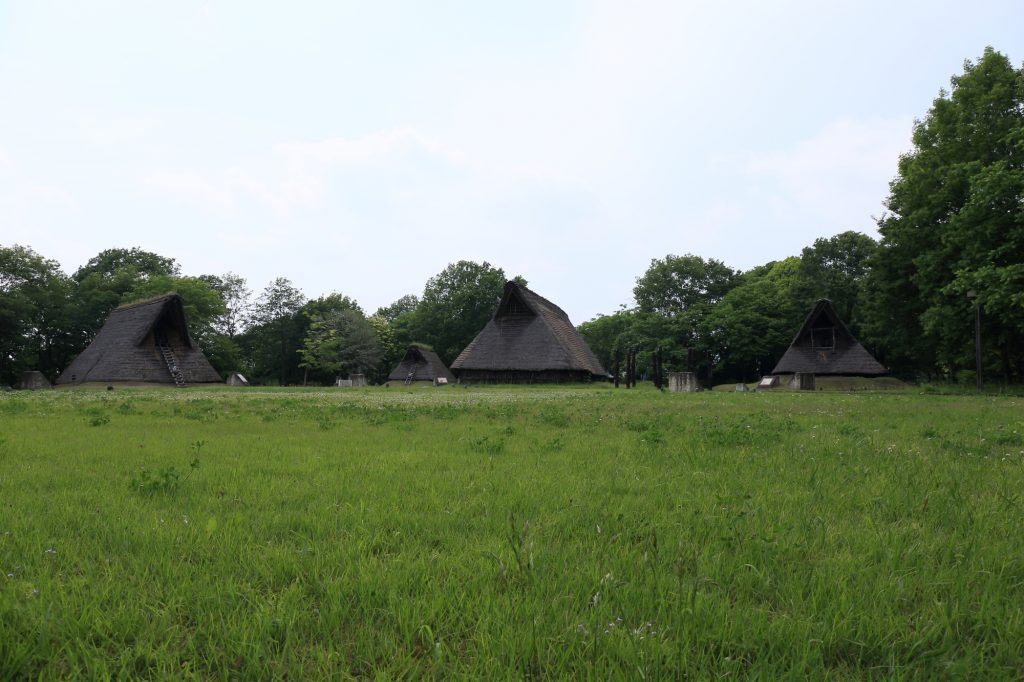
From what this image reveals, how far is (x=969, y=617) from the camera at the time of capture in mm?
2111

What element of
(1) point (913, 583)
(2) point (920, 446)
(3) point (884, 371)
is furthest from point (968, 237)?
(1) point (913, 583)

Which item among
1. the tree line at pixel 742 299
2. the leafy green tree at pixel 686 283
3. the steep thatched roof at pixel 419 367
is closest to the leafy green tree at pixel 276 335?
the tree line at pixel 742 299

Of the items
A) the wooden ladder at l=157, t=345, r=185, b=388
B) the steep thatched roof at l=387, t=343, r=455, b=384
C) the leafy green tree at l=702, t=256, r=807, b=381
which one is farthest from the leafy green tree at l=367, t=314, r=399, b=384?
the leafy green tree at l=702, t=256, r=807, b=381

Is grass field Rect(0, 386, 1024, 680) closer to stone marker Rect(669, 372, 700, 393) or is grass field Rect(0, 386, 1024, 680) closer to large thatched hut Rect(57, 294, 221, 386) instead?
stone marker Rect(669, 372, 700, 393)

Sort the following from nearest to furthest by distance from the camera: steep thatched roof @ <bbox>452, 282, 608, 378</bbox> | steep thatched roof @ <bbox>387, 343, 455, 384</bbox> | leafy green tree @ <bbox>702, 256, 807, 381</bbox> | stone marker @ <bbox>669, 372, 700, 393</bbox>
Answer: stone marker @ <bbox>669, 372, 700, 393</bbox>
steep thatched roof @ <bbox>452, 282, 608, 378</bbox>
leafy green tree @ <bbox>702, 256, 807, 381</bbox>
steep thatched roof @ <bbox>387, 343, 455, 384</bbox>

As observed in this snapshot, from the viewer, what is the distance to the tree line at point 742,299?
23.8 metres

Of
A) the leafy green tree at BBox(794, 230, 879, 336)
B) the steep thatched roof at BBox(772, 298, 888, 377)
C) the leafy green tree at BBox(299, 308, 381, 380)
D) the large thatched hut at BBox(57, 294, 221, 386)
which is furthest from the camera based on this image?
the leafy green tree at BBox(299, 308, 381, 380)

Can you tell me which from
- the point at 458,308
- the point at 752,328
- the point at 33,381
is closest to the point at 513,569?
the point at 33,381

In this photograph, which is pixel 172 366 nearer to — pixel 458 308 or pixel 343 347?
pixel 343 347

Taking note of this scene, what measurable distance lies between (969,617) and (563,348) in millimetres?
37767

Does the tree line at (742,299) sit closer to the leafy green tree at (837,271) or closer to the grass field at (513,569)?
the leafy green tree at (837,271)

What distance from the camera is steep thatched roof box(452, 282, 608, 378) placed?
129 feet

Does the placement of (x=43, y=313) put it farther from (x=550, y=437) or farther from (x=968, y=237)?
(x=968, y=237)

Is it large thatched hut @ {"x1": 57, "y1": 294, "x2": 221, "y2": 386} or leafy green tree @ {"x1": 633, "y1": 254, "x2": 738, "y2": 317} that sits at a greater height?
leafy green tree @ {"x1": 633, "y1": 254, "x2": 738, "y2": 317}
